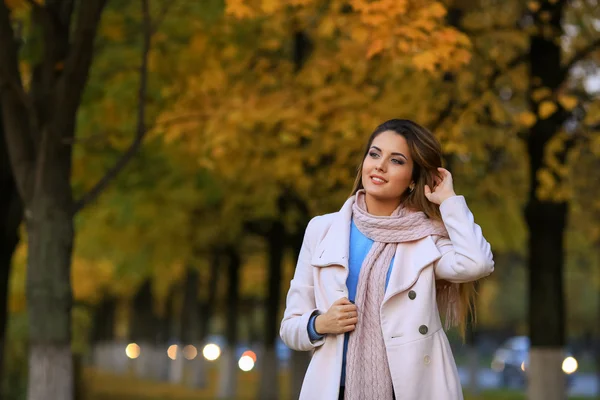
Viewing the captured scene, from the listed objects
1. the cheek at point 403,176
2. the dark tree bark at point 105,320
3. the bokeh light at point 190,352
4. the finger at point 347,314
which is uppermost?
the dark tree bark at point 105,320

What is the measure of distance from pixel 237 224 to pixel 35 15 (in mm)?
13501

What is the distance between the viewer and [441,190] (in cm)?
435

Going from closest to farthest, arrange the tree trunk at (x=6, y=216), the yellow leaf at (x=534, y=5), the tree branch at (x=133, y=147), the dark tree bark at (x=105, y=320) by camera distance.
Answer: the tree branch at (x=133, y=147) → the tree trunk at (x=6, y=216) → the yellow leaf at (x=534, y=5) → the dark tree bark at (x=105, y=320)

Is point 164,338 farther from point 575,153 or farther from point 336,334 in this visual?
point 336,334

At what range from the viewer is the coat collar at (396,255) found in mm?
4168

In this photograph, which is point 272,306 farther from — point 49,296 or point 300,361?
point 49,296

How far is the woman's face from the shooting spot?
169 inches

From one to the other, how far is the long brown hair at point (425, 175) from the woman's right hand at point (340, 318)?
19.7 inches

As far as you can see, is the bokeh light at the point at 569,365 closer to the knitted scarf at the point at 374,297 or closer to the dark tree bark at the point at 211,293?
the knitted scarf at the point at 374,297

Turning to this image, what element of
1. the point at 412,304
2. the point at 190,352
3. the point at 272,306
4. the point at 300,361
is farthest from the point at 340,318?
the point at 190,352

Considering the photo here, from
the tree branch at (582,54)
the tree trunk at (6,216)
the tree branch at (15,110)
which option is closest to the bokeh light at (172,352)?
the tree trunk at (6,216)

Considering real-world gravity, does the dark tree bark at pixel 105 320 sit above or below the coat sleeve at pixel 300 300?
above

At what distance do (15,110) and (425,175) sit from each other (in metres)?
5.92

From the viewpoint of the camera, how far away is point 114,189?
17.5 meters
